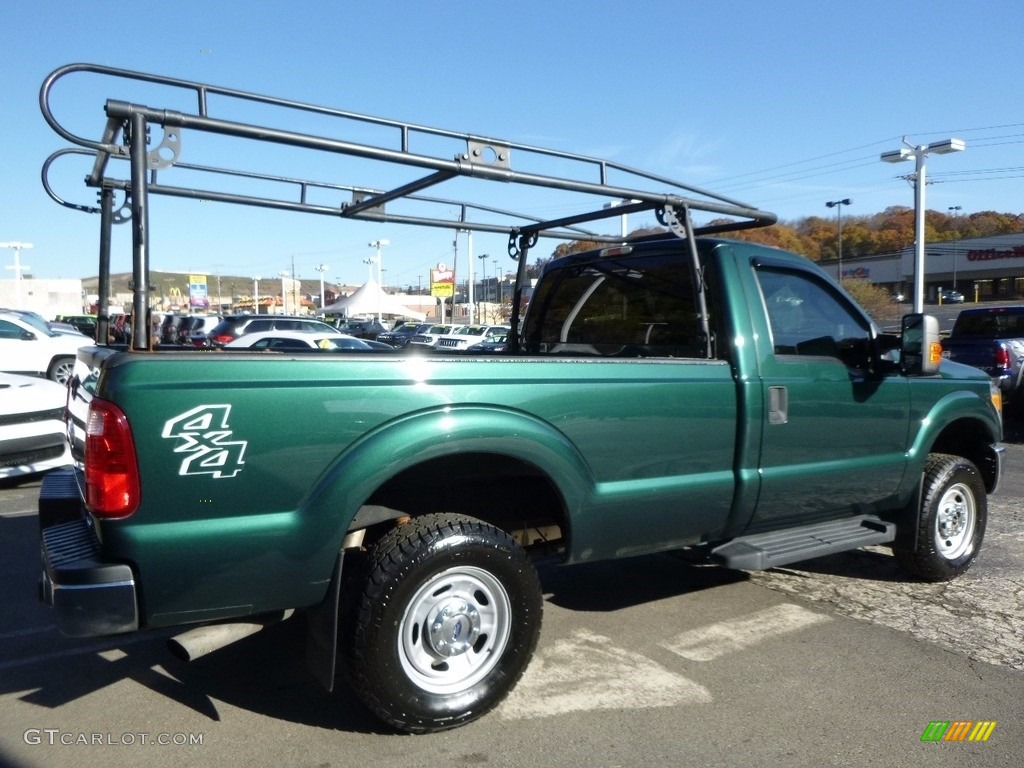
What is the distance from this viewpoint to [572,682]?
388cm

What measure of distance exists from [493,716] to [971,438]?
398 centimetres

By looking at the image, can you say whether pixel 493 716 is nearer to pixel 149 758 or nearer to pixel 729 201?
pixel 149 758

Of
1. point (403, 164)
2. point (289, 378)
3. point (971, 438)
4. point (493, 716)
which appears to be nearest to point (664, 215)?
point (403, 164)

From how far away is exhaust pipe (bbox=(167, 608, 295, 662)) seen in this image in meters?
3.01

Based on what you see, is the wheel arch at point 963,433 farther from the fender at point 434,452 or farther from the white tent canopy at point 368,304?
the white tent canopy at point 368,304

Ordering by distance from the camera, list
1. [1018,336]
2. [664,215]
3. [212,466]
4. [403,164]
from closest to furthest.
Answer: [212,466] → [403,164] → [664,215] → [1018,336]

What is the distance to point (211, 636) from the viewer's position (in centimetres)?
305

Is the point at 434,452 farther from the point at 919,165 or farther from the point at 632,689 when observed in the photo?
the point at 919,165

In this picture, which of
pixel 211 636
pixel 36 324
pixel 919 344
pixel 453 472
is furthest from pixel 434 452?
pixel 36 324

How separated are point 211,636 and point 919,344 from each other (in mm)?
3847

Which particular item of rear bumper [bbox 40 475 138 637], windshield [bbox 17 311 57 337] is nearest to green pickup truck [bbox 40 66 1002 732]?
rear bumper [bbox 40 475 138 637]

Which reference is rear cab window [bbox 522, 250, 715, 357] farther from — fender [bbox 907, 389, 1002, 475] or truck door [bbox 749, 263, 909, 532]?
fender [bbox 907, 389, 1002, 475]

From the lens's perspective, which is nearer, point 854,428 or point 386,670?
point 386,670
